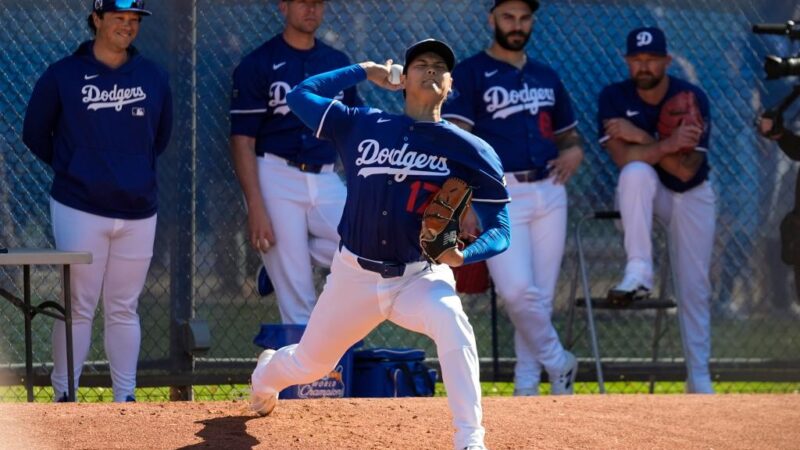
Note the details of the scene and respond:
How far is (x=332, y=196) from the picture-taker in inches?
271

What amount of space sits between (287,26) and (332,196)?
3.07 ft

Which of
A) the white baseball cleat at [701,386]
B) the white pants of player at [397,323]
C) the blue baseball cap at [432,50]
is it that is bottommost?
the white baseball cleat at [701,386]

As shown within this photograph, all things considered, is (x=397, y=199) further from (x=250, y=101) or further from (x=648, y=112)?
(x=648, y=112)

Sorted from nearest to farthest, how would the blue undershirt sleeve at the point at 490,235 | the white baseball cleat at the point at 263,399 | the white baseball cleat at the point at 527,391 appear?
the blue undershirt sleeve at the point at 490,235
the white baseball cleat at the point at 263,399
the white baseball cleat at the point at 527,391

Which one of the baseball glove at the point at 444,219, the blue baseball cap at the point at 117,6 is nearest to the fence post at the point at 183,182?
the blue baseball cap at the point at 117,6

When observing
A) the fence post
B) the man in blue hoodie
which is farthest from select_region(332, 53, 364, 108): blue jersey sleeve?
the man in blue hoodie

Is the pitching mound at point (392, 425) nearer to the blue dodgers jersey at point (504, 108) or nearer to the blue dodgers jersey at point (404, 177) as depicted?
the blue dodgers jersey at point (404, 177)

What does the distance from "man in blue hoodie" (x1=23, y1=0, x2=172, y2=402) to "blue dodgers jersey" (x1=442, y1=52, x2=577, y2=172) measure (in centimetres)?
168

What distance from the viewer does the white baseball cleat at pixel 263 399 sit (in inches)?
211

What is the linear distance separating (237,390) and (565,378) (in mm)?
1885

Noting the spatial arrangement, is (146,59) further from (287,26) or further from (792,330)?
(792,330)

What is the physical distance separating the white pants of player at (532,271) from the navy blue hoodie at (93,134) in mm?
1919

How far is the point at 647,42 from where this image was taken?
290 inches

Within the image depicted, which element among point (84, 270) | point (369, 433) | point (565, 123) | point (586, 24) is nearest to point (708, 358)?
point (565, 123)
